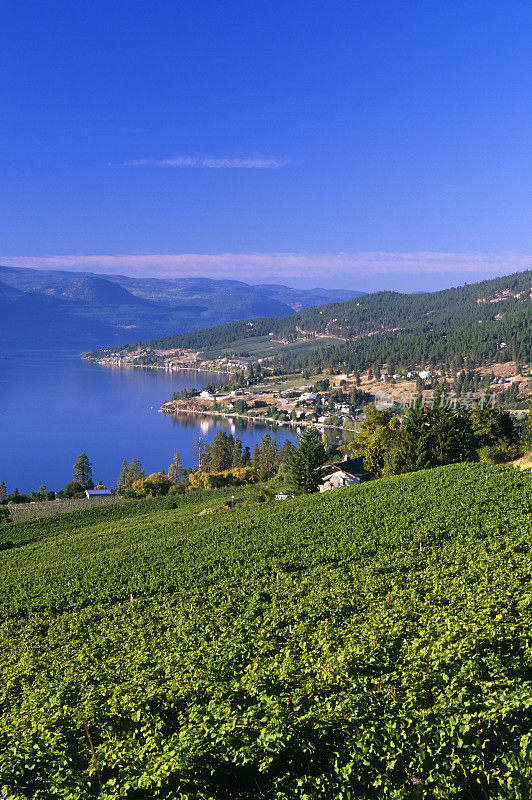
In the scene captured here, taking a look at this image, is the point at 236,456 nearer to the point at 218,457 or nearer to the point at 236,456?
the point at 236,456

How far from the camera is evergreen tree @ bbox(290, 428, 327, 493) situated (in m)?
44.5

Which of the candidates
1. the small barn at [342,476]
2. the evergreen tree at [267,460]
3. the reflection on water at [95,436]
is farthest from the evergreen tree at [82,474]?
the small barn at [342,476]

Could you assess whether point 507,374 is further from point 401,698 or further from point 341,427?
point 401,698

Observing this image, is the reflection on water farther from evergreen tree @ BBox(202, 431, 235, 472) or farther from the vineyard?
the vineyard

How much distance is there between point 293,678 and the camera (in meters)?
8.16

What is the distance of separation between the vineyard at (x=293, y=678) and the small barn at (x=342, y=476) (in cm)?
3054

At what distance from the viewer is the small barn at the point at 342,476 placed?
50616 mm

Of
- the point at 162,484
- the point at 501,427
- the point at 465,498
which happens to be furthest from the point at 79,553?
the point at 162,484

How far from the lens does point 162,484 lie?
255ft

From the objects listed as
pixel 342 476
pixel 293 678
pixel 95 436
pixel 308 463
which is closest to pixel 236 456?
pixel 342 476

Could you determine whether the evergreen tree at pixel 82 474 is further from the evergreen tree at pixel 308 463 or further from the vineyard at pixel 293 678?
the vineyard at pixel 293 678

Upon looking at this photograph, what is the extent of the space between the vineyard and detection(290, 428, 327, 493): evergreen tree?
24.3 metres

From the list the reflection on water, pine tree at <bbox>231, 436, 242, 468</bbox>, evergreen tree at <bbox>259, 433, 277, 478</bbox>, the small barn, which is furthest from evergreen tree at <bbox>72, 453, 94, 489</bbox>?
the small barn

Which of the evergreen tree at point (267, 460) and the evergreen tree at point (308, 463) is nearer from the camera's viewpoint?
the evergreen tree at point (308, 463)
